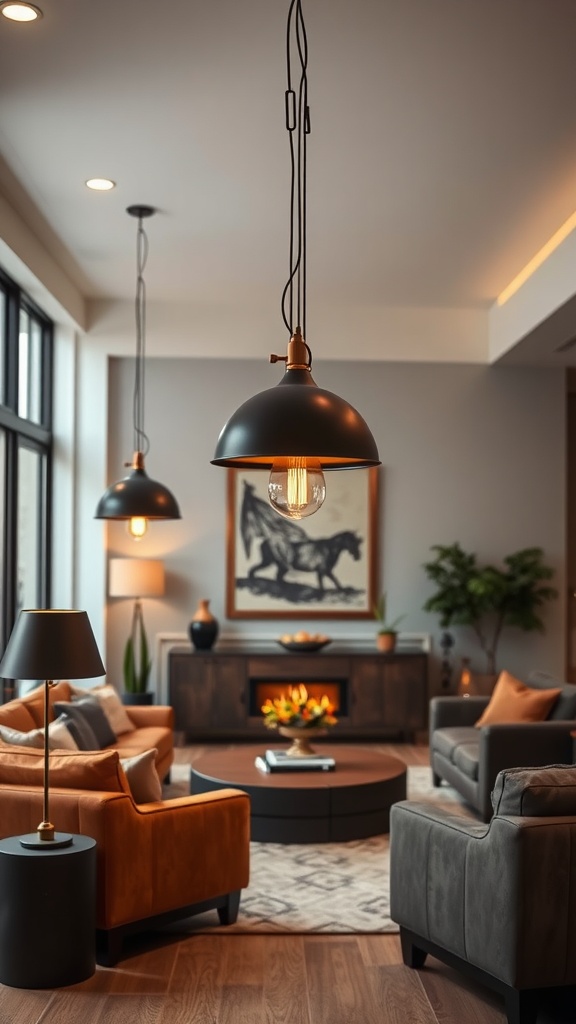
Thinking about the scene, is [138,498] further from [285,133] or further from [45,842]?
[45,842]

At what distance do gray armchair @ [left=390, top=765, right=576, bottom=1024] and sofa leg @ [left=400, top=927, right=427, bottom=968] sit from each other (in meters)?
0.24

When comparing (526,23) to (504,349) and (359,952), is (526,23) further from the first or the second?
(504,349)

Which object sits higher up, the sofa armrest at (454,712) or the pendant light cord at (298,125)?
the pendant light cord at (298,125)

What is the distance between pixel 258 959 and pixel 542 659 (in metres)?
5.58

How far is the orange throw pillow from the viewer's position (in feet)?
20.6

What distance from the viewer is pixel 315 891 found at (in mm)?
4898

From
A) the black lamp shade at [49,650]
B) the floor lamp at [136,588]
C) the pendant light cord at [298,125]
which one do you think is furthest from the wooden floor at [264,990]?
the floor lamp at [136,588]

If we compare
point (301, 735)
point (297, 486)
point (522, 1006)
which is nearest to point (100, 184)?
point (301, 735)

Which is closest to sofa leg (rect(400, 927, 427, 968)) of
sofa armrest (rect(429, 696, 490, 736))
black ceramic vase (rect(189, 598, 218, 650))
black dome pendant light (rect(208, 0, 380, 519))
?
black dome pendant light (rect(208, 0, 380, 519))

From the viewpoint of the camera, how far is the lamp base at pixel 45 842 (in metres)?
3.83

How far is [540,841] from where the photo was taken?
336cm

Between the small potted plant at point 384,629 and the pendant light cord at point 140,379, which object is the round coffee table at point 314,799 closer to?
the small potted plant at point 384,629

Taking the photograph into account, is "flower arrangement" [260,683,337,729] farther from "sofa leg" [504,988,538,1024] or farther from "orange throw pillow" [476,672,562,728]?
"sofa leg" [504,988,538,1024]

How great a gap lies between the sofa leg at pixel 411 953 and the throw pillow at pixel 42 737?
5.49ft
